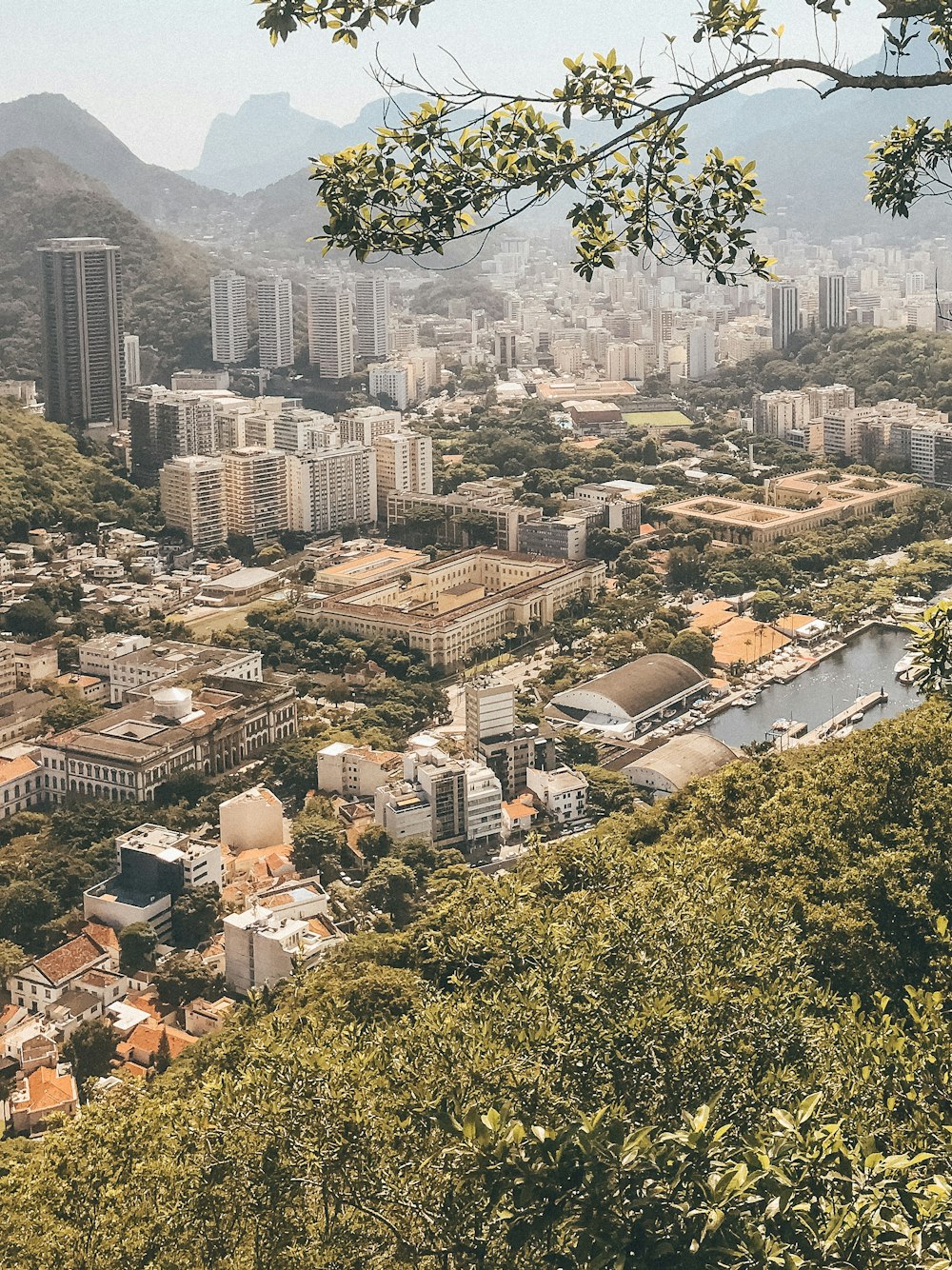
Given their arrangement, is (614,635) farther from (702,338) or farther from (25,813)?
(702,338)

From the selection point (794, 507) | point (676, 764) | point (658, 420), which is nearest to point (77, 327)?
point (658, 420)

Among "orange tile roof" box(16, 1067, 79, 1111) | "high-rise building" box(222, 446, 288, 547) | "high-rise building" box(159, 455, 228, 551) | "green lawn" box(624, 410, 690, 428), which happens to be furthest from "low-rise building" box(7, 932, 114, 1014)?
"green lawn" box(624, 410, 690, 428)

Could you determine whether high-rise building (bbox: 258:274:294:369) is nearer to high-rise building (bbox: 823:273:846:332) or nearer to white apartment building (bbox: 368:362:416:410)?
white apartment building (bbox: 368:362:416:410)

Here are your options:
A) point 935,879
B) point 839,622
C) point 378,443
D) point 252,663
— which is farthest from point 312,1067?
point 378,443

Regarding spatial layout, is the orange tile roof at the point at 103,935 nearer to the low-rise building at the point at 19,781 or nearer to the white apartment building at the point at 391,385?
the low-rise building at the point at 19,781

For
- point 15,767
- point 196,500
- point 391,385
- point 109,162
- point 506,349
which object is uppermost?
point 109,162

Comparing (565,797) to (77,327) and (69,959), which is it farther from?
(77,327)
